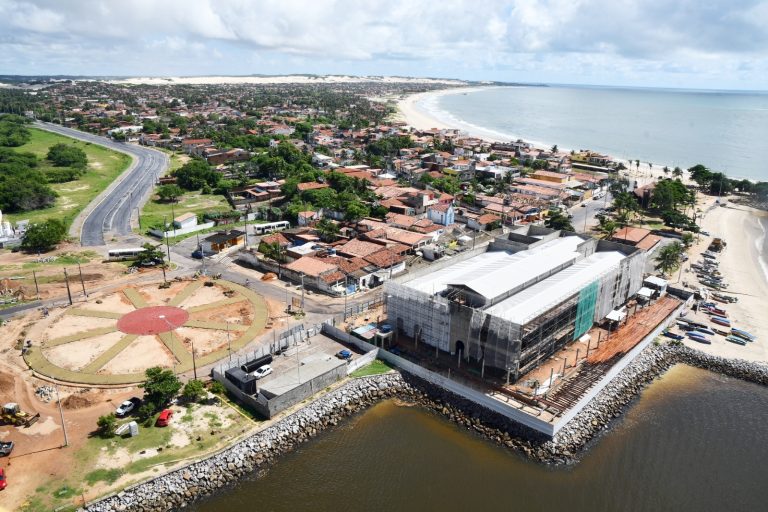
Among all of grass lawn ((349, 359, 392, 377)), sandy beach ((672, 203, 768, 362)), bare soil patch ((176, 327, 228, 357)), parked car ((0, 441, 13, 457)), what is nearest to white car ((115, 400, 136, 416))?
parked car ((0, 441, 13, 457))

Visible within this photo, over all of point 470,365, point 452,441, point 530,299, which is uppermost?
point 530,299

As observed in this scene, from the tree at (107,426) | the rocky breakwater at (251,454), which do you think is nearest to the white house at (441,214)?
the rocky breakwater at (251,454)

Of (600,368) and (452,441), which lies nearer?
(452,441)

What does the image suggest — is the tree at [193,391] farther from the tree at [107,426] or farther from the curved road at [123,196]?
the curved road at [123,196]

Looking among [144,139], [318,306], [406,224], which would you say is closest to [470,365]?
[318,306]

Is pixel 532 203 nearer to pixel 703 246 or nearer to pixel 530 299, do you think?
pixel 703 246
